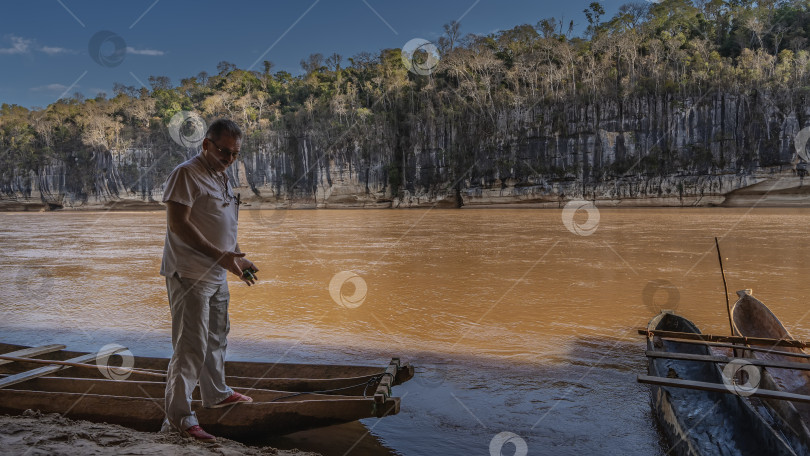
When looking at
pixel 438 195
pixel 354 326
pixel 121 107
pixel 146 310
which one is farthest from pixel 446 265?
pixel 121 107

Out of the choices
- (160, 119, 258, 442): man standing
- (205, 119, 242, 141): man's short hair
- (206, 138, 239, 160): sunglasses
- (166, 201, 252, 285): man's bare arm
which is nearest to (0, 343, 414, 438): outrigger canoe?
(160, 119, 258, 442): man standing

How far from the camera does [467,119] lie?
52.9 metres

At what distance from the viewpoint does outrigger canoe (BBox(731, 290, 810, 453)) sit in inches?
106

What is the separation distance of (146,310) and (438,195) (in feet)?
151

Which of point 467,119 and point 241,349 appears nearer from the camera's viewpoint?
point 241,349

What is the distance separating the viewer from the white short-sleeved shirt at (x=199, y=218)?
2674 millimetres

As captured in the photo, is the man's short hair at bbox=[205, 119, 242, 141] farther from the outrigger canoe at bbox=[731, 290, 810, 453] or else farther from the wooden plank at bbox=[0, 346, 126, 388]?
the outrigger canoe at bbox=[731, 290, 810, 453]

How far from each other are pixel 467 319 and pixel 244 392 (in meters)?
3.57

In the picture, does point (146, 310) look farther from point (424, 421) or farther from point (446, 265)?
point (446, 265)

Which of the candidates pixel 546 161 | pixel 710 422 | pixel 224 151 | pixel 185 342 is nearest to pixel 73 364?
pixel 185 342

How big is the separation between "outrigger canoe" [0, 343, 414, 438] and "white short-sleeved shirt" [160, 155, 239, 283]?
84 centimetres

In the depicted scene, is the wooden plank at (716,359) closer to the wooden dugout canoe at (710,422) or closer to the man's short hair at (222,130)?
the wooden dugout canoe at (710,422)

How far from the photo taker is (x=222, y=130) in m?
2.88

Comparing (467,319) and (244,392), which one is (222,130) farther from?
(467,319)
